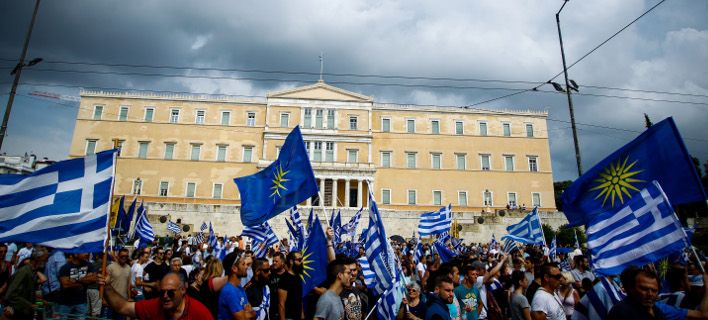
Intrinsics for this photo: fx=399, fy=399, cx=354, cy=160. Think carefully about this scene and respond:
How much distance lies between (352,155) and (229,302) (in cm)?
3605

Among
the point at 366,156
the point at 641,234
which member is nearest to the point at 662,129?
the point at 641,234

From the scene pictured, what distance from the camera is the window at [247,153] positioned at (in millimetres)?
39219

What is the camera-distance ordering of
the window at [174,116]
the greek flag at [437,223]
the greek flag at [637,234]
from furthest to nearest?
1. the window at [174,116]
2. the greek flag at [437,223]
3. the greek flag at [637,234]

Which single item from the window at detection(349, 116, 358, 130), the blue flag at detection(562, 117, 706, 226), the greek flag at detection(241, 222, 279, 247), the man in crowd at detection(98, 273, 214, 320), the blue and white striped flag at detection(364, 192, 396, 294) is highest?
the window at detection(349, 116, 358, 130)

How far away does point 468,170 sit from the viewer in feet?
134

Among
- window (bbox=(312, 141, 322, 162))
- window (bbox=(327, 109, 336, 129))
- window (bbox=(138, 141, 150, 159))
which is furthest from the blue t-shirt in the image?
window (bbox=(138, 141, 150, 159))

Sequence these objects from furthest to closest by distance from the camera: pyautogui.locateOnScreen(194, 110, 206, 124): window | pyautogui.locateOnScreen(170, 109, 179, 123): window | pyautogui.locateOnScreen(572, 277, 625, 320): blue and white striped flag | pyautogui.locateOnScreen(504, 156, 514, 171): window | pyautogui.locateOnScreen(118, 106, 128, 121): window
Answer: pyautogui.locateOnScreen(504, 156, 514, 171): window, pyautogui.locateOnScreen(194, 110, 206, 124): window, pyautogui.locateOnScreen(170, 109, 179, 123): window, pyautogui.locateOnScreen(118, 106, 128, 121): window, pyautogui.locateOnScreen(572, 277, 625, 320): blue and white striped flag

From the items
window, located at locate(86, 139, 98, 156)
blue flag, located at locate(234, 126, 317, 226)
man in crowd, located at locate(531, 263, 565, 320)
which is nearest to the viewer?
man in crowd, located at locate(531, 263, 565, 320)

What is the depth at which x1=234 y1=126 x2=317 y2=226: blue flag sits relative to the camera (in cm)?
561

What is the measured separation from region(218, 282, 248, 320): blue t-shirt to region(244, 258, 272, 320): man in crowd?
4.39ft

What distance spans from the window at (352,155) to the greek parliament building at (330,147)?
103 millimetres

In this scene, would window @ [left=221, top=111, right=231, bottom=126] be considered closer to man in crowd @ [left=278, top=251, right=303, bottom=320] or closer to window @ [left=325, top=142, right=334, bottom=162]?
window @ [left=325, top=142, right=334, bottom=162]

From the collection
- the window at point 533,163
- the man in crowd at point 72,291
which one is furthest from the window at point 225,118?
the man in crowd at point 72,291

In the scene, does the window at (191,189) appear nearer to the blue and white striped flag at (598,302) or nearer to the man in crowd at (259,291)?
the man in crowd at (259,291)
